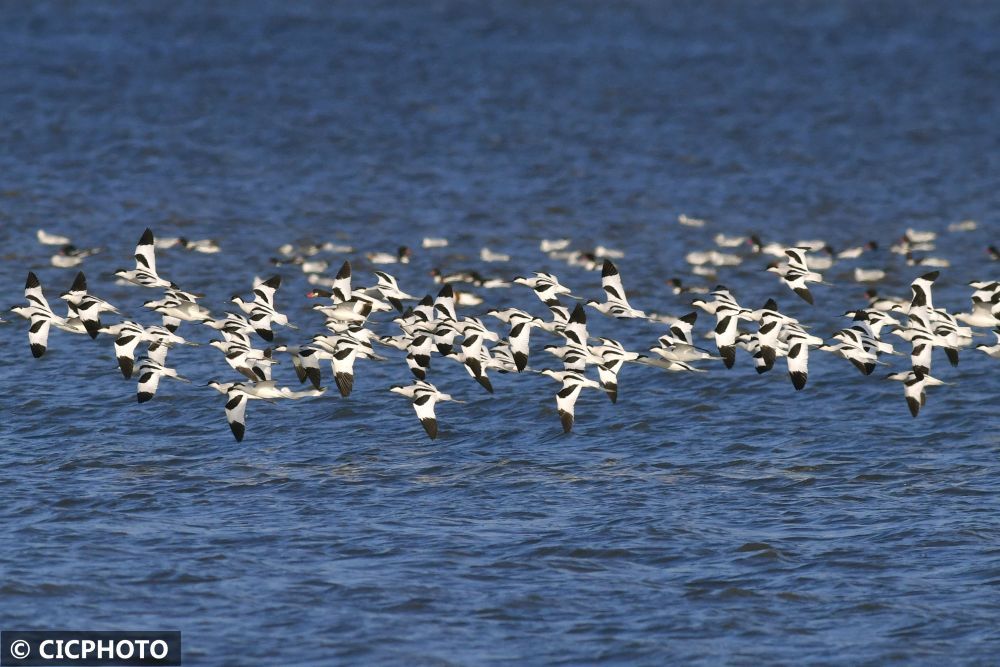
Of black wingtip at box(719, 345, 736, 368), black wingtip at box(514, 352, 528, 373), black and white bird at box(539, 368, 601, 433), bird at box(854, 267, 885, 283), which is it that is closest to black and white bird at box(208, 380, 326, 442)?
black wingtip at box(514, 352, 528, 373)

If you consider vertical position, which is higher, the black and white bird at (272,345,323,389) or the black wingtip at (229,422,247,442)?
the black and white bird at (272,345,323,389)

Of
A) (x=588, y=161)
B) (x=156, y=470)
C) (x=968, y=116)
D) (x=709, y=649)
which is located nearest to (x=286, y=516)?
(x=156, y=470)

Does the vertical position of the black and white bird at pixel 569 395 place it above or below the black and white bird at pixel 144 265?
below

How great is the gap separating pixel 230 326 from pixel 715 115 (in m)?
34.1

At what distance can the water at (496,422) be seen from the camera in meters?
20.1

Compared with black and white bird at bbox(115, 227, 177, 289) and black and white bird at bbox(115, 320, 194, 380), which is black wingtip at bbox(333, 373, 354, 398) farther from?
black and white bird at bbox(115, 227, 177, 289)

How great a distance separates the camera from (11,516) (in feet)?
75.6

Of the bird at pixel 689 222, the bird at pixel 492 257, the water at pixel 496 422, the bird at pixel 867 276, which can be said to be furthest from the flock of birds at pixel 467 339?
the bird at pixel 689 222

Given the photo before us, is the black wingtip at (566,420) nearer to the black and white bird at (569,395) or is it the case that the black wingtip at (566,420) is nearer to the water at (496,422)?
the black and white bird at (569,395)

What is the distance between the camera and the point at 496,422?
28438 millimetres

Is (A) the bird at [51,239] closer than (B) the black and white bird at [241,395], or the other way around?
(B) the black and white bird at [241,395]

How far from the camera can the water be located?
20.1 m

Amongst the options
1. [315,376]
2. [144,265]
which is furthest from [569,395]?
[144,265]

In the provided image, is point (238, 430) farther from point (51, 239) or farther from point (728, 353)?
point (51, 239)
